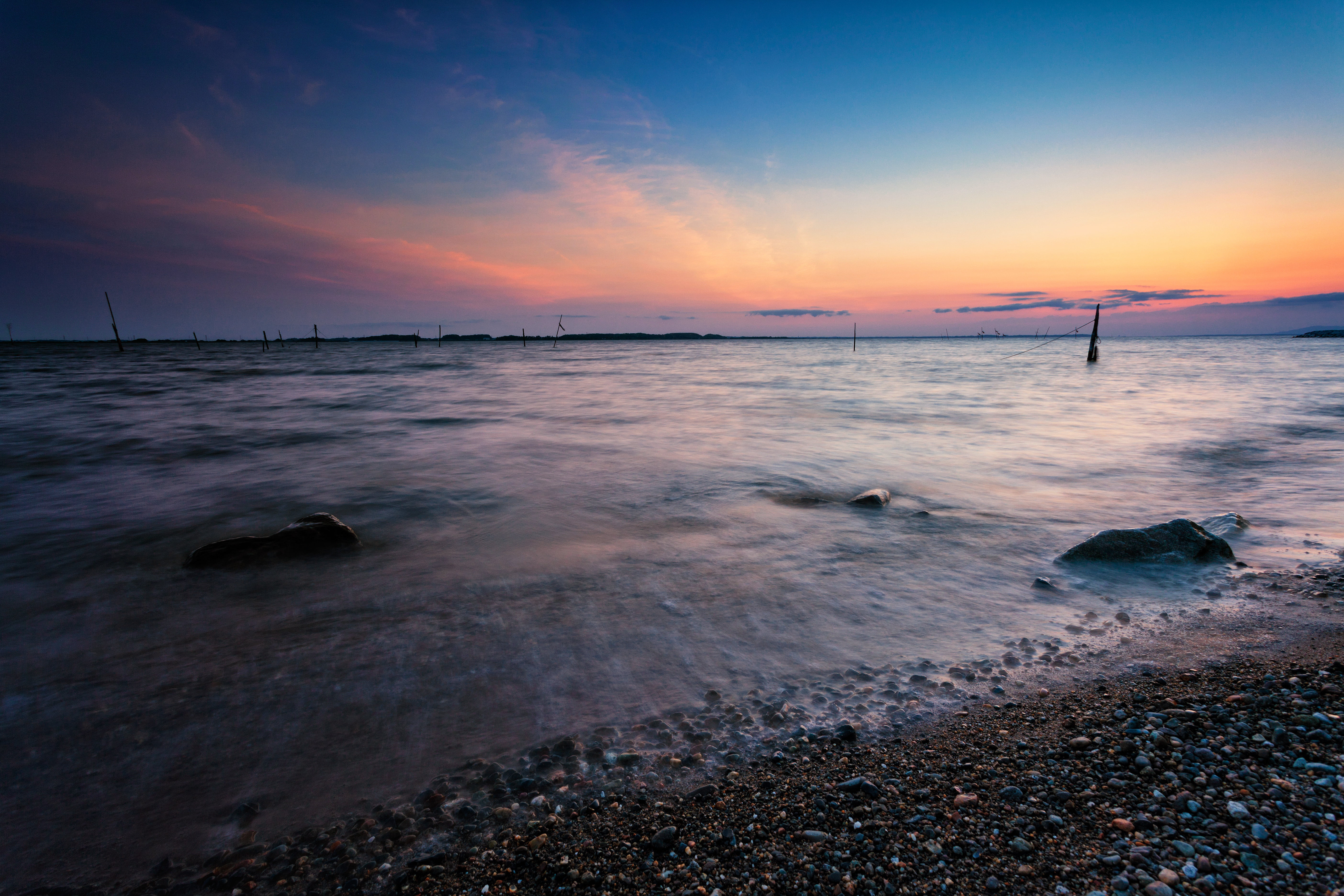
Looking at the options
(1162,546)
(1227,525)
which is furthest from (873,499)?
(1227,525)

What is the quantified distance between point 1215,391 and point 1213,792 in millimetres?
29163

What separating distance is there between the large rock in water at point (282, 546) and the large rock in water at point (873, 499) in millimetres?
5778

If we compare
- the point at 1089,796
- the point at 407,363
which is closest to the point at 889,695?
the point at 1089,796

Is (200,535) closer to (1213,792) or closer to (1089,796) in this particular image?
(1089,796)

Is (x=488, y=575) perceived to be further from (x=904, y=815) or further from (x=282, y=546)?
(x=904, y=815)

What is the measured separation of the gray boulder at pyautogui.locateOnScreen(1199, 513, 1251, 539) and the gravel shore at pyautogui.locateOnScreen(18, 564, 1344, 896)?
3.20 meters

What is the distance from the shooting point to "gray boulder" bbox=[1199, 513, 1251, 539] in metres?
5.51

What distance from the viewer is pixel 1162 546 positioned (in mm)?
4824

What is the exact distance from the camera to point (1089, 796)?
2221 mm

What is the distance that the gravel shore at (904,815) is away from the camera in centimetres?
192

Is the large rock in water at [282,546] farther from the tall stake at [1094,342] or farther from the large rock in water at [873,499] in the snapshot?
the tall stake at [1094,342]

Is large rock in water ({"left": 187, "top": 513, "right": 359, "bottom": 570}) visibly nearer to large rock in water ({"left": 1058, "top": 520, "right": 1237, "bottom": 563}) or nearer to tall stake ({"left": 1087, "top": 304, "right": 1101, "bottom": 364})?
large rock in water ({"left": 1058, "top": 520, "right": 1237, "bottom": 563})

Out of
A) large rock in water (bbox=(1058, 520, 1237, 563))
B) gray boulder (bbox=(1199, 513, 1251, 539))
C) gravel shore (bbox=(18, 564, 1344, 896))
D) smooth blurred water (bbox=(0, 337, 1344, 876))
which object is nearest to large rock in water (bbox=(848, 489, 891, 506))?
smooth blurred water (bbox=(0, 337, 1344, 876))

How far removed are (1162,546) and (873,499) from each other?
278 centimetres
